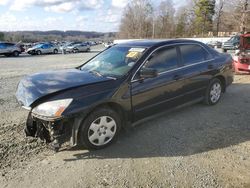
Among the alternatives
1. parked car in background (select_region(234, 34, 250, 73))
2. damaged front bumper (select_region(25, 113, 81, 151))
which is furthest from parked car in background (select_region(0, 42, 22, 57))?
damaged front bumper (select_region(25, 113, 81, 151))

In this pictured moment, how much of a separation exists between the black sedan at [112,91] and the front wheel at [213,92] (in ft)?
0.68

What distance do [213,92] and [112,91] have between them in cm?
299

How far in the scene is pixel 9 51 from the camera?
27.6m

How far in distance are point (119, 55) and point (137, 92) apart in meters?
0.96

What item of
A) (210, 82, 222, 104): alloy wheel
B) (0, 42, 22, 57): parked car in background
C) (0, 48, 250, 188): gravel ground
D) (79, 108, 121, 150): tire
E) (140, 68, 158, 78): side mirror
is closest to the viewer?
(0, 48, 250, 188): gravel ground

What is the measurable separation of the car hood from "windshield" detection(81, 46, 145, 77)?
0.27 meters

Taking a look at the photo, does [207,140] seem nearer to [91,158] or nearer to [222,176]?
[222,176]

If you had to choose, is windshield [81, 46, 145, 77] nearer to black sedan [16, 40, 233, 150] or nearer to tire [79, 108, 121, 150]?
black sedan [16, 40, 233, 150]

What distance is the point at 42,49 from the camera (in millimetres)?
32062

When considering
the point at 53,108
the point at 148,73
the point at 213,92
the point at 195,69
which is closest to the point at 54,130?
the point at 53,108

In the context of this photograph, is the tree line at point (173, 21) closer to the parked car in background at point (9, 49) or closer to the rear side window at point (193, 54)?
the parked car in background at point (9, 49)

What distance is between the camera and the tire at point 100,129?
3783mm

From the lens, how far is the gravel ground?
3266mm

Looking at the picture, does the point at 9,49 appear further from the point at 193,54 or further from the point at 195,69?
the point at 195,69
